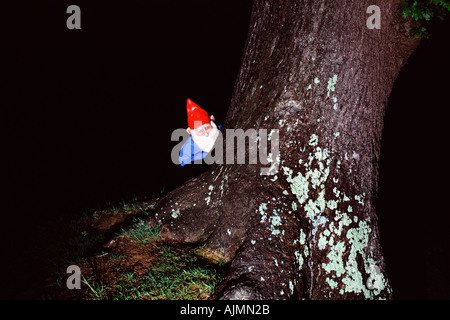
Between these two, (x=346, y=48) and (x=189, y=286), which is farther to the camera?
(x=189, y=286)

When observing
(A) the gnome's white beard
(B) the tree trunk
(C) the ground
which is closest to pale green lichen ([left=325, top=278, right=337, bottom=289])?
(B) the tree trunk

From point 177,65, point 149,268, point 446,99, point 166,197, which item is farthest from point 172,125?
point 446,99

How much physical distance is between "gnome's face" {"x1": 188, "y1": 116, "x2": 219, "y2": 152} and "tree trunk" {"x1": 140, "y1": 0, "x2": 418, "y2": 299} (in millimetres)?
530

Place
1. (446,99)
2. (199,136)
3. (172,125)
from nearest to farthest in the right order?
(199,136) → (446,99) → (172,125)

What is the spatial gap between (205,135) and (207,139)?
0.05 meters

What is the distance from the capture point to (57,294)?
7.88ft

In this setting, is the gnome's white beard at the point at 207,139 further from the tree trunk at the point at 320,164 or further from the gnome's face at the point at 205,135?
the tree trunk at the point at 320,164

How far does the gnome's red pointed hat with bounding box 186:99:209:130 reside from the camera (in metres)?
2.78

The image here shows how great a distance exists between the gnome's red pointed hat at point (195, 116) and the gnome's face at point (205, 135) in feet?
0.13

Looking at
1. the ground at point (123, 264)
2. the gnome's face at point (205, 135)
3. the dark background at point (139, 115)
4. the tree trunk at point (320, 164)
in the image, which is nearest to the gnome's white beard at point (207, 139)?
the gnome's face at point (205, 135)

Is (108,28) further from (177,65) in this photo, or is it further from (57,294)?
(57,294)

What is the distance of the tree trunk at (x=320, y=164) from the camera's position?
6.91 ft

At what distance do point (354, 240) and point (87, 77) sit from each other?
728 cm

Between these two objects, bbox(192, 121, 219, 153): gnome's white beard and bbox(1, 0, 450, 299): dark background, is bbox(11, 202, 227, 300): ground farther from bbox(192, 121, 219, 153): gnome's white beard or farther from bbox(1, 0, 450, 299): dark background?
bbox(192, 121, 219, 153): gnome's white beard
